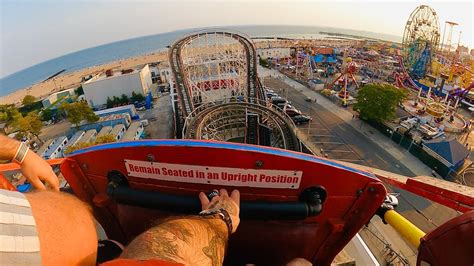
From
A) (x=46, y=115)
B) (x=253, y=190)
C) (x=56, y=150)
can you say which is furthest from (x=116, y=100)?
(x=253, y=190)

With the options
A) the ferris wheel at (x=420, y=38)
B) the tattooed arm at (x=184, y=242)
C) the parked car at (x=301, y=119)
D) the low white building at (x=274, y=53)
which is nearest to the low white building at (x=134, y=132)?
the parked car at (x=301, y=119)

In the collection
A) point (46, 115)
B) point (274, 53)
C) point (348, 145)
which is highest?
point (274, 53)

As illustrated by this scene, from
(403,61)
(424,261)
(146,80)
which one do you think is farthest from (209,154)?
(403,61)

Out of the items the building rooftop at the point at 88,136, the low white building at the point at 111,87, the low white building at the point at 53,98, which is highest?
the low white building at the point at 111,87

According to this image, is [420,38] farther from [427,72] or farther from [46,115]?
Answer: [46,115]

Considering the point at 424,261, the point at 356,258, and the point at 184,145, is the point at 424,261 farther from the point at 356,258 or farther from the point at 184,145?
the point at 356,258

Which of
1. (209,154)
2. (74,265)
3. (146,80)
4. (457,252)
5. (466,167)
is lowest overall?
(466,167)

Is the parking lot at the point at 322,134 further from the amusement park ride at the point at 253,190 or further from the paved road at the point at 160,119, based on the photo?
the amusement park ride at the point at 253,190
